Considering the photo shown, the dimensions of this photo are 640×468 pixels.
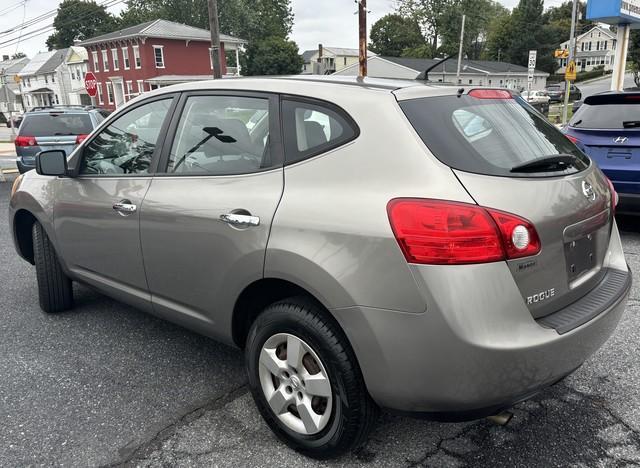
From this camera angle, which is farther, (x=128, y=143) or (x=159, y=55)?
(x=159, y=55)

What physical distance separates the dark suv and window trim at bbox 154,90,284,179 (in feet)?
31.1

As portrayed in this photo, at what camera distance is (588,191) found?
2.36m

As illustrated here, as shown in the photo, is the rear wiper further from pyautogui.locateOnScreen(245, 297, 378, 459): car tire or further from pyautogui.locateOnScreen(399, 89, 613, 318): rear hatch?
pyautogui.locateOnScreen(245, 297, 378, 459): car tire

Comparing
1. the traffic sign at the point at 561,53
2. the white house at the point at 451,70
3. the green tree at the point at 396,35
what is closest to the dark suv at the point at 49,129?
the traffic sign at the point at 561,53

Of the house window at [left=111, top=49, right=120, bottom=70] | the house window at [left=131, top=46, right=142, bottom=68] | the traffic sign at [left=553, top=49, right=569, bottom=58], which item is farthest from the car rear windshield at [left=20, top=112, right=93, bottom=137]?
the house window at [left=111, top=49, right=120, bottom=70]

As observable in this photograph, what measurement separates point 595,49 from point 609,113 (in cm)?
10953

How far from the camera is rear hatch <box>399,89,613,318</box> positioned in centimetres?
202

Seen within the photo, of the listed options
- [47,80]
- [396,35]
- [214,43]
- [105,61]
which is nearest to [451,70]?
[396,35]

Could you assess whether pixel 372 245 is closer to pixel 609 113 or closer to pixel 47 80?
pixel 609 113

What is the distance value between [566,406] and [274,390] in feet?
5.06

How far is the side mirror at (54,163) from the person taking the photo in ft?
11.5

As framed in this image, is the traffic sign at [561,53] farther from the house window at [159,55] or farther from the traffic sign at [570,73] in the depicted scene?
the house window at [159,55]

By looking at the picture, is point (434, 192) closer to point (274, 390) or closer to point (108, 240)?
point (274, 390)

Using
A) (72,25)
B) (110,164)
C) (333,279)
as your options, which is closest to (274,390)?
(333,279)
